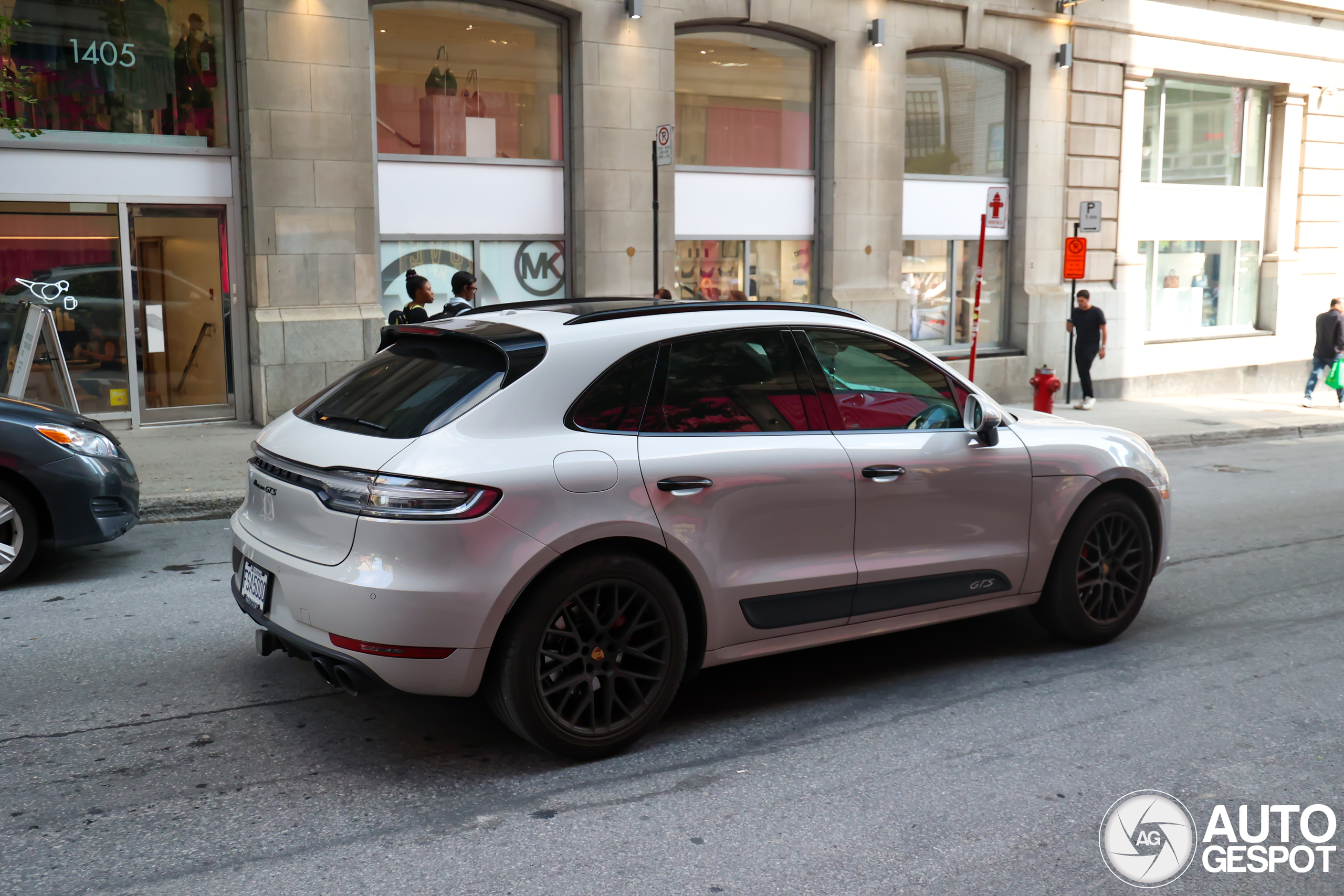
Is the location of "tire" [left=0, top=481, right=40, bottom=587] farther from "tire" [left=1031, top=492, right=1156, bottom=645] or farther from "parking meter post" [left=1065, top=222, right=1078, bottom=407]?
"parking meter post" [left=1065, top=222, right=1078, bottom=407]

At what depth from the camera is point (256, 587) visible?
4426 millimetres

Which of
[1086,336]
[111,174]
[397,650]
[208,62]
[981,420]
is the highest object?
[208,62]

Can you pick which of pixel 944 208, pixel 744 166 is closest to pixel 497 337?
pixel 744 166

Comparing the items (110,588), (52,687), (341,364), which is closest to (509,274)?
(341,364)

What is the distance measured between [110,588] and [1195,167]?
20.7 meters

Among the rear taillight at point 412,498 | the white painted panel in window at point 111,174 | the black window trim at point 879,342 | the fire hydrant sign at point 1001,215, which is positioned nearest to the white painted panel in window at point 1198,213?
the fire hydrant sign at point 1001,215

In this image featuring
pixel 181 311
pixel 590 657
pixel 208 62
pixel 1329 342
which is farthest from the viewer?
pixel 1329 342

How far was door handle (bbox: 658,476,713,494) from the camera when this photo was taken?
4336 millimetres

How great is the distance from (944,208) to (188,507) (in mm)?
13048

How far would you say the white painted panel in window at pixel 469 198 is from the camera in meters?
14.2

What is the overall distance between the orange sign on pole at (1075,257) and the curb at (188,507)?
12.7 meters

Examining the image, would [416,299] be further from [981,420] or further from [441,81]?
[981,420]

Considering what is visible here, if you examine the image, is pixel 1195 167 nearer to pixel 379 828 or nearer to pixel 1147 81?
pixel 1147 81

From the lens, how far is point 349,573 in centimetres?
399
